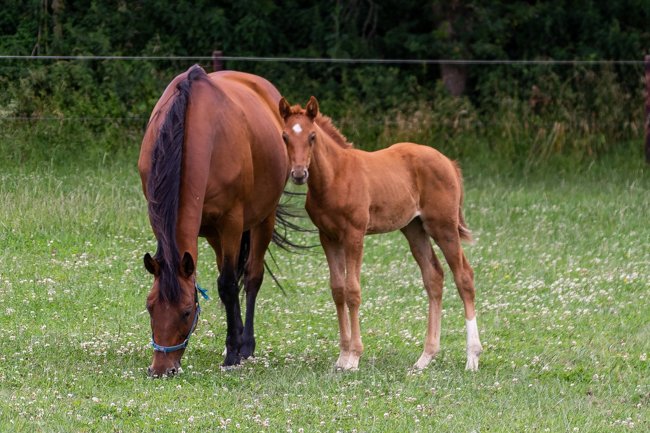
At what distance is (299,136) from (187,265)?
1.07 meters

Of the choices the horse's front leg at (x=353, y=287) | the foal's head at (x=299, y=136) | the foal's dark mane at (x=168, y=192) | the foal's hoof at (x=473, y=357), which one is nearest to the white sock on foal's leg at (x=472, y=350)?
the foal's hoof at (x=473, y=357)

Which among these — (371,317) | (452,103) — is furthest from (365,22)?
(371,317)

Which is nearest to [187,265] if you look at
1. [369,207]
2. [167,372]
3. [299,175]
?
[167,372]

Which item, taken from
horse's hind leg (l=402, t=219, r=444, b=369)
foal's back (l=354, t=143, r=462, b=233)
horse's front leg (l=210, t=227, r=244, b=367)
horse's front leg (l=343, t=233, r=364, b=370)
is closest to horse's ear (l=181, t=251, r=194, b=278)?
horse's front leg (l=210, t=227, r=244, b=367)

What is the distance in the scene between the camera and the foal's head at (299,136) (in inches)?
284

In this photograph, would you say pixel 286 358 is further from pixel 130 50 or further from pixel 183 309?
pixel 130 50

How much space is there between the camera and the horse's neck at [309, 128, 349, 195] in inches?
302

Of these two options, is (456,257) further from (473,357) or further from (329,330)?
(329,330)

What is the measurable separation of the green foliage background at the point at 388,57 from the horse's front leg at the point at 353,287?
341 inches

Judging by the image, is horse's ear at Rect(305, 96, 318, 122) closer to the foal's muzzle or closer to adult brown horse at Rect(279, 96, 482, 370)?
adult brown horse at Rect(279, 96, 482, 370)

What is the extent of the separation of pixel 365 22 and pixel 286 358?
38.5 ft

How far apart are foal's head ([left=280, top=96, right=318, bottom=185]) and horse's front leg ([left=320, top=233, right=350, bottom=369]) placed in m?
0.79

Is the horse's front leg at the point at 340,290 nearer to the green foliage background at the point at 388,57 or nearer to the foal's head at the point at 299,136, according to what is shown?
the foal's head at the point at 299,136

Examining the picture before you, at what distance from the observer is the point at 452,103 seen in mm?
17703
